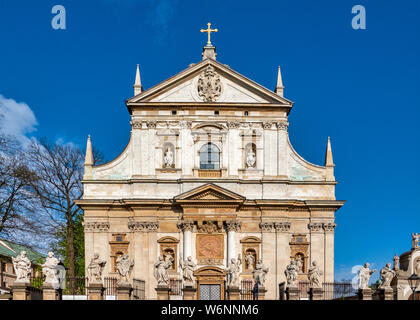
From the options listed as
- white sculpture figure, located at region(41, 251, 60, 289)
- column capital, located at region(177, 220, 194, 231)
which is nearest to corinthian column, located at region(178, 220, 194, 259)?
column capital, located at region(177, 220, 194, 231)

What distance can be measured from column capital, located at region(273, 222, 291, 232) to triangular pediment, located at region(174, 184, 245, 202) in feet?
8.61

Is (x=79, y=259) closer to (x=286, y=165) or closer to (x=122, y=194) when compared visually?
(x=122, y=194)

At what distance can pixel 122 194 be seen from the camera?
3903 centimetres

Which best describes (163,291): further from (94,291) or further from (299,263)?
(299,263)

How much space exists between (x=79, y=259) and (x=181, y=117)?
63.6ft

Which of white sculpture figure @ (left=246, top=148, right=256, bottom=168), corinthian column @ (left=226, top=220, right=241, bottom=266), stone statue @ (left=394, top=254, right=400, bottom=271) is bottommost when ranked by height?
stone statue @ (left=394, top=254, right=400, bottom=271)

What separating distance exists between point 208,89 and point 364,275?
15.8 m

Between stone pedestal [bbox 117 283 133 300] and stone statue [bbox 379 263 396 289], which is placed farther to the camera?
stone statue [bbox 379 263 396 289]

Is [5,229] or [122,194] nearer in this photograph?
[5,229]

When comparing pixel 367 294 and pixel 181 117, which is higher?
pixel 181 117

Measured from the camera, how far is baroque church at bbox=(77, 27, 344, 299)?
125 feet

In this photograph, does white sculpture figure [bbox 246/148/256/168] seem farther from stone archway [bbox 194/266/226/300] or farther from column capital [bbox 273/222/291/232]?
stone archway [bbox 194/266/226/300]
